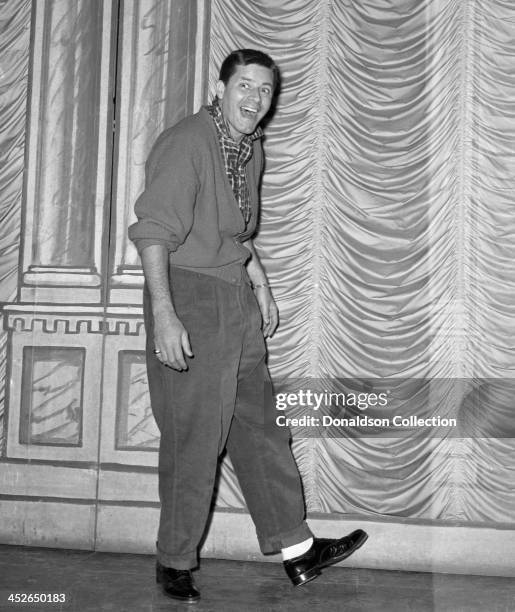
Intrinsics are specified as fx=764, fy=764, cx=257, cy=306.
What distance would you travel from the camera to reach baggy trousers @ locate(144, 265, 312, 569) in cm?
196

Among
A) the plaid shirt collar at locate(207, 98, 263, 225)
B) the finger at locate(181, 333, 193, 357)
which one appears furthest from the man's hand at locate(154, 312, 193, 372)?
the plaid shirt collar at locate(207, 98, 263, 225)

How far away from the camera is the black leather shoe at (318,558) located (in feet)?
6.68

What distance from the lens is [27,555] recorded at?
2451mm

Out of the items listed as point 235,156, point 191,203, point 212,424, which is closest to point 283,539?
point 212,424

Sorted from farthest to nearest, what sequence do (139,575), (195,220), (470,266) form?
(470,266) → (139,575) → (195,220)

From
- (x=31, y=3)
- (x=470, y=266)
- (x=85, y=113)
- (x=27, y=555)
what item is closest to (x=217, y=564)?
(x=27, y=555)

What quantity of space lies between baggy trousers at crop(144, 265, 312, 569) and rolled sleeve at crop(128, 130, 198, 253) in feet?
0.47

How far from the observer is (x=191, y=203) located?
6.34 ft

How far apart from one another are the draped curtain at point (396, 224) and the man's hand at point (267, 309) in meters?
0.22

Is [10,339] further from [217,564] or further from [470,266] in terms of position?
[470,266]

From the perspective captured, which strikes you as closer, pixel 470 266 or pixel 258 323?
pixel 258 323

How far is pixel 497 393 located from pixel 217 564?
3.37ft

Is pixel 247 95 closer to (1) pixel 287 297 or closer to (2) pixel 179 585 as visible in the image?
(1) pixel 287 297

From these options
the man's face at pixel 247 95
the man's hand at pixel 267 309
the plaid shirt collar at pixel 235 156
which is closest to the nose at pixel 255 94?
the man's face at pixel 247 95
